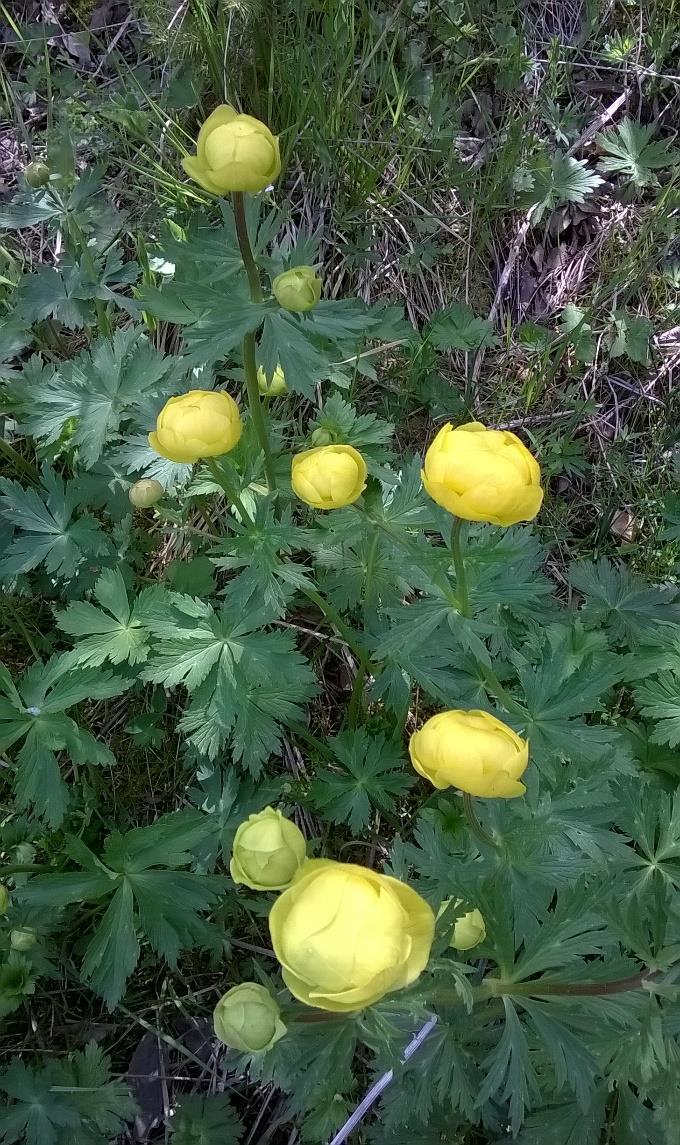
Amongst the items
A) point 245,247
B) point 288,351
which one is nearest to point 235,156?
point 245,247

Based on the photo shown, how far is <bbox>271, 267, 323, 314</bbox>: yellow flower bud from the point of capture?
1176 millimetres

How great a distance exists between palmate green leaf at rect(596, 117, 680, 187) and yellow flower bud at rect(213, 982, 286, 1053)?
238cm

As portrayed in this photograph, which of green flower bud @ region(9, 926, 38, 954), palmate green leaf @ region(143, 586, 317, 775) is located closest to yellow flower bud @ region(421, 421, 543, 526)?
palmate green leaf @ region(143, 586, 317, 775)

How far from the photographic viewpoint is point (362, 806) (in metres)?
1.68

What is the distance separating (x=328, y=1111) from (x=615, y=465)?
176 centimetres

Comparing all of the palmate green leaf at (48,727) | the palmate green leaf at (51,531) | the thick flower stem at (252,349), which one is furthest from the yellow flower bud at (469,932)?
the palmate green leaf at (51,531)

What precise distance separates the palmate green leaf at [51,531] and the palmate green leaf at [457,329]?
104 centimetres

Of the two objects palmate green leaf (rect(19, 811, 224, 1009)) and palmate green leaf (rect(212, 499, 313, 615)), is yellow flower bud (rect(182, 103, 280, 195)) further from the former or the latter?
palmate green leaf (rect(19, 811, 224, 1009))

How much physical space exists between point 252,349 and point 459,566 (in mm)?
505

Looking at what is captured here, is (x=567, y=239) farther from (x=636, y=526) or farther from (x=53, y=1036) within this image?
(x=53, y=1036)

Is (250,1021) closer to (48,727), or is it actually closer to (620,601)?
(48,727)

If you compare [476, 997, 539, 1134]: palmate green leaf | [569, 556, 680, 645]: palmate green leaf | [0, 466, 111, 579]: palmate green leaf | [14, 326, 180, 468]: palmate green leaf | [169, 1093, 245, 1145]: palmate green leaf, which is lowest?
[169, 1093, 245, 1145]: palmate green leaf

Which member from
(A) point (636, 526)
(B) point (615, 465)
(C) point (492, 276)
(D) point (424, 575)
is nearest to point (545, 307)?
(C) point (492, 276)

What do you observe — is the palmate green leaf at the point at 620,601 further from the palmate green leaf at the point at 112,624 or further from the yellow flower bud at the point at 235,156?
the yellow flower bud at the point at 235,156
